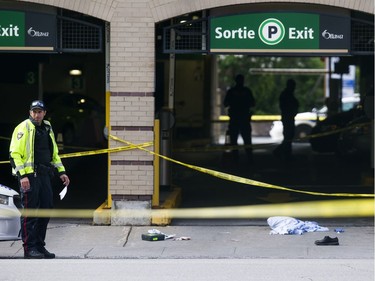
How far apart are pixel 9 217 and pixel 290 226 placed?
3.93 m

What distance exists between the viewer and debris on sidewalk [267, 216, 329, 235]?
11.3 meters

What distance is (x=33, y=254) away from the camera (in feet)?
32.0

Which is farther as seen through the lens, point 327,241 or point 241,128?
point 241,128

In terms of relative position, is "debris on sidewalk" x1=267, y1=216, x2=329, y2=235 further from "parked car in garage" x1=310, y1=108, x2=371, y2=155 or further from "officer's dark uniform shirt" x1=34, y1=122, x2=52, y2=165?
"parked car in garage" x1=310, y1=108, x2=371, y2=155

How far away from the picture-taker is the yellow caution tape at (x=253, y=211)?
1188 centimetres

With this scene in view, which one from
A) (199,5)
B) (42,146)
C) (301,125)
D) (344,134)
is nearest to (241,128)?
(344,134)

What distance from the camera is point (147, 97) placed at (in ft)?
39.2

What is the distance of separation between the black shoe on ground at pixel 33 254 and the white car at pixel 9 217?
0.73 feet

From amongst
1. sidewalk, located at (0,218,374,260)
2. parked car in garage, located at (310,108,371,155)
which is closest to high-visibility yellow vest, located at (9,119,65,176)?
sidewalk, located at (0,218,374,260)

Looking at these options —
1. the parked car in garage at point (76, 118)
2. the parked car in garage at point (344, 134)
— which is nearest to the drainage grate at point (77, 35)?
the parked car in garage at point (344, 134)

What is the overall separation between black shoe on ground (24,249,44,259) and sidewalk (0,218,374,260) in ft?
0.79

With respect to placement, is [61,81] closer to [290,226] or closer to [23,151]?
[290,226]

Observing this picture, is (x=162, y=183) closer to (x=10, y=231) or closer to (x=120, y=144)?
(x=120, y=144)
